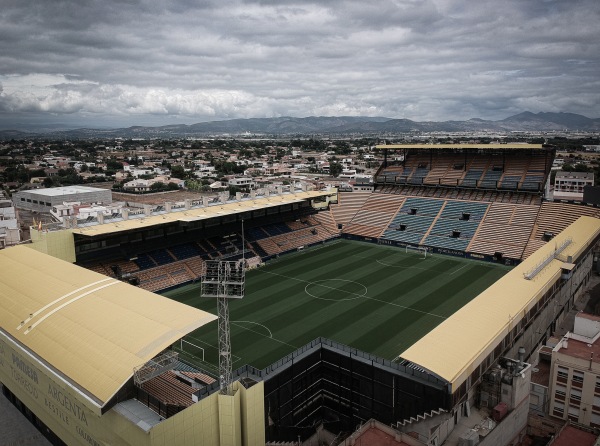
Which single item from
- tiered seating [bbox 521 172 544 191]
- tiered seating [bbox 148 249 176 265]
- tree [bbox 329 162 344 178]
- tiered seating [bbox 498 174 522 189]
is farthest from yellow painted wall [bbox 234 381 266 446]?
tree [bbox 329 162 344 178]

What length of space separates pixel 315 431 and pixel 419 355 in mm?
7064

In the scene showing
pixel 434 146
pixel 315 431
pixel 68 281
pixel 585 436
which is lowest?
pixel 315 431

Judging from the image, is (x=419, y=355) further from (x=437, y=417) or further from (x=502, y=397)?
(x=502, y=397)

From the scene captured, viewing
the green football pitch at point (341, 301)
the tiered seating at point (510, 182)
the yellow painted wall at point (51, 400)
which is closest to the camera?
the yellow painted wall at point (51, 400)

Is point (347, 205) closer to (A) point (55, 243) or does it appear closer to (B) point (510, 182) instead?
(B) point (510, 182)

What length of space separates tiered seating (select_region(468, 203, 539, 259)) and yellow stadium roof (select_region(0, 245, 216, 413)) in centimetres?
3644

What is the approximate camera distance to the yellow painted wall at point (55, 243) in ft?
108

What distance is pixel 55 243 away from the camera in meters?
33.3

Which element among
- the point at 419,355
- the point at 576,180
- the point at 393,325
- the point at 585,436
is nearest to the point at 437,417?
the point at 419,355

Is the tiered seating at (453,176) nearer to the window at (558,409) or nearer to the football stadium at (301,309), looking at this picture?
the football stadium at (301,309)

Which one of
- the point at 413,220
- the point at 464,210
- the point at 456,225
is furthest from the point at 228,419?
the point at 464,210

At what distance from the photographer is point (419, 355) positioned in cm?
1878

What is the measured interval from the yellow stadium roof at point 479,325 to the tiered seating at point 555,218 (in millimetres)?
12527

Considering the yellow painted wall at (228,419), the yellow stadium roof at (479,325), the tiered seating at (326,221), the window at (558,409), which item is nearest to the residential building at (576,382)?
the window at (558,409)
